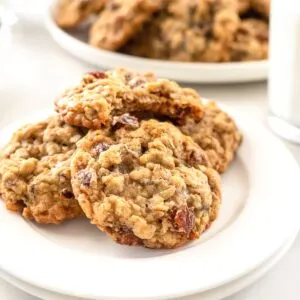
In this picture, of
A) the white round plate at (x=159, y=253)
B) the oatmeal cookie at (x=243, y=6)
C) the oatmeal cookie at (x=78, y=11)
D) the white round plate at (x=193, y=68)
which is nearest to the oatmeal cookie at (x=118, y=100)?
the white round plate at (x=159, y=253)

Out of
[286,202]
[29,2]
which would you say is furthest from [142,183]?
[29,2]

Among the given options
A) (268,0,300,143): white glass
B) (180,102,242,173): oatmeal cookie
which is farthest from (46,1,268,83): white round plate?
(180,102,242,173): oatmeal cookie

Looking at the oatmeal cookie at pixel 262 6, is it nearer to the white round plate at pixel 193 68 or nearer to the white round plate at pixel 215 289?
the white round plate at pixel 193 68

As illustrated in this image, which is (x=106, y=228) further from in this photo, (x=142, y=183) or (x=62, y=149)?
(x=62, y=149)

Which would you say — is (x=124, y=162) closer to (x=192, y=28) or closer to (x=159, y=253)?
(x=159, y=253)

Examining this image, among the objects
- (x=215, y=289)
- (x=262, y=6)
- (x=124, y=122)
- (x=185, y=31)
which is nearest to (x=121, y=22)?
(x=185, y=31)

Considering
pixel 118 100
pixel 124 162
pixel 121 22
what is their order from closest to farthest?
1. pixel 124 162
2. pixel 118 100
3. pixel 121 22
